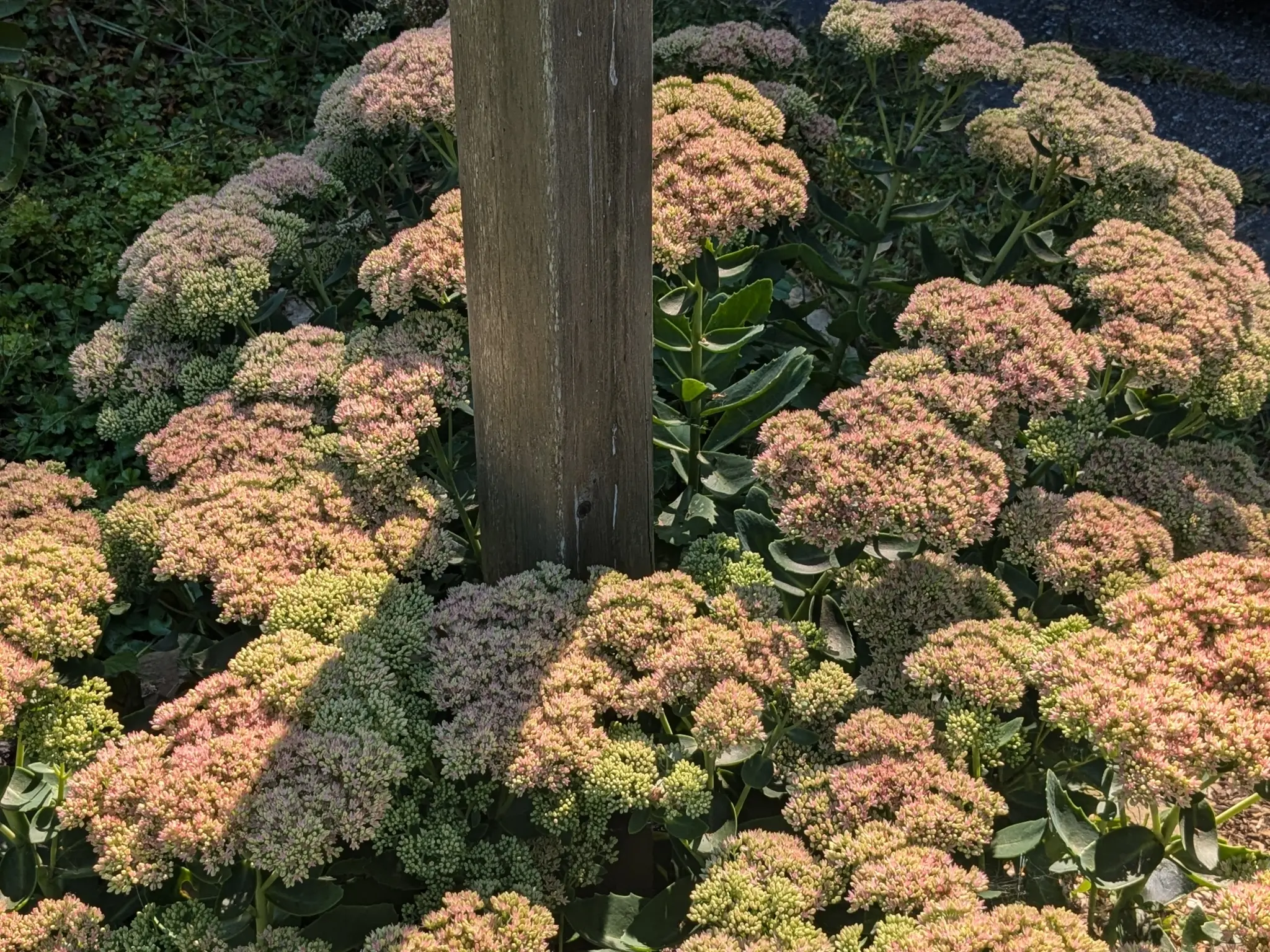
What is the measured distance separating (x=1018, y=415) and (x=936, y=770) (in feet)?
2.89

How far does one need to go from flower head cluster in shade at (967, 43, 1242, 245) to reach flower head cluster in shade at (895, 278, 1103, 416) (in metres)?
0.63

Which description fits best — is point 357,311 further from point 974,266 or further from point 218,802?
point 218,802

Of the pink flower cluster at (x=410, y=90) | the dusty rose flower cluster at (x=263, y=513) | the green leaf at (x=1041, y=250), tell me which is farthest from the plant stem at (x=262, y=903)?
the green leaf at (x=1041, y=250)

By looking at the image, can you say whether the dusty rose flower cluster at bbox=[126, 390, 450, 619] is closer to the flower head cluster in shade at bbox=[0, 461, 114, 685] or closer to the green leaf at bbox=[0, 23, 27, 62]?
the flower head cluster in shade at bbox=[0, 461, 114, 685]

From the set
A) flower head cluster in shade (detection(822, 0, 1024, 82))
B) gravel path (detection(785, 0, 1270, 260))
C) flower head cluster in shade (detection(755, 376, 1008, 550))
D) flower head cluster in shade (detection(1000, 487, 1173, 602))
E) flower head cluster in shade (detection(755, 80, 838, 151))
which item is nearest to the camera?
flower head cluster in shade (detection(755, 376, 1008, 550))

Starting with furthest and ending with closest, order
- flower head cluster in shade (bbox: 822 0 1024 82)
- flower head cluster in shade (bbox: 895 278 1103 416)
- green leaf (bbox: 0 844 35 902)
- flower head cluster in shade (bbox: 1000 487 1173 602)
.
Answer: flower head cluster in shade (bbox: 822 0 1024 82) → flower head cluster in shade (bbox: 895 278 1103 416) → flower head cluster in shade (bbox: 1000 487 1173 602) → green leaf (bbox: 0 844 35 902)

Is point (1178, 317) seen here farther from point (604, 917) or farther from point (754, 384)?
point (604, 917)

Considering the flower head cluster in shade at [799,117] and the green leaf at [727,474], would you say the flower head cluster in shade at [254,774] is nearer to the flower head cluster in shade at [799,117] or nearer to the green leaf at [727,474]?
the green leaf at [727,474]

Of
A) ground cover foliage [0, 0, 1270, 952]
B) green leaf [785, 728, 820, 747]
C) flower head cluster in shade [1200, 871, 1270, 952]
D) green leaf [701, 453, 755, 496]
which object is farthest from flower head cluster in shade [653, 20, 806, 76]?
flower head cluster in shade [1200, 871, 1270, 952]

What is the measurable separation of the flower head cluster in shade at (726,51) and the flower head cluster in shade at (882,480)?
Answer: 1.60 meters

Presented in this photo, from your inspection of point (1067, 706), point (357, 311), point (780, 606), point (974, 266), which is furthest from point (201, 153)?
point (1067, 706)

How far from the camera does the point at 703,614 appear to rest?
2.15m

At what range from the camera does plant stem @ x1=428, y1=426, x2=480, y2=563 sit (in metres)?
2.48

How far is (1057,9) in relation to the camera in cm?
579
